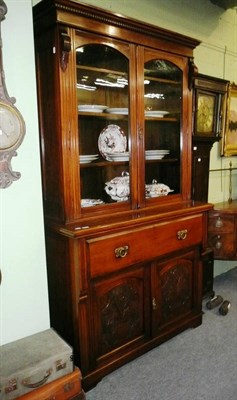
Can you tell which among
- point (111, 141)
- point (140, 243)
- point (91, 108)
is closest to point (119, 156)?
point (111, 141)

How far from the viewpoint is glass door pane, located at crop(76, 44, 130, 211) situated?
1.75 metres

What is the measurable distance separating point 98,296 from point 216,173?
6.59ft

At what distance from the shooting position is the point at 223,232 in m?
2.76

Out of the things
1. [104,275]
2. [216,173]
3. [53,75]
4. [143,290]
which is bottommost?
[143,290]

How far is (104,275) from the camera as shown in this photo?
5.68 feet

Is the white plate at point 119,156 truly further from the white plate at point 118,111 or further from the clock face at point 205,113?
the clock face at point 205,113

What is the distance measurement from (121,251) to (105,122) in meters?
0.79

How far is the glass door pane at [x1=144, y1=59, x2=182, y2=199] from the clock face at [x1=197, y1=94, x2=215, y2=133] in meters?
0.41

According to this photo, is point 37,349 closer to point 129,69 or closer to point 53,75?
point 53,75

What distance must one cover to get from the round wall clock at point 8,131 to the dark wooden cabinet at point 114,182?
0.80 feet

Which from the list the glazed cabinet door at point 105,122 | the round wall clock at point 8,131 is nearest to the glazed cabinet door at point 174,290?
the glazed cabinet door at point 105,122

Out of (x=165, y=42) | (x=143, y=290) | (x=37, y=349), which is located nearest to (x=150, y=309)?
(x=143, y=290)

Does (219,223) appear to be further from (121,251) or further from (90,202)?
(90,202)

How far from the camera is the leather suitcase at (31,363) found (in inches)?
51.6
